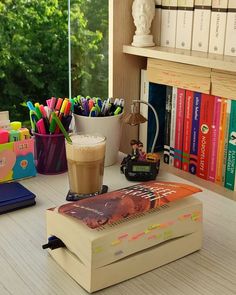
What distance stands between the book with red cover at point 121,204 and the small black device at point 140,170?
0.28 m

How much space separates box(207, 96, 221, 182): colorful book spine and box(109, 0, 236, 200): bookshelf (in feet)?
0.12

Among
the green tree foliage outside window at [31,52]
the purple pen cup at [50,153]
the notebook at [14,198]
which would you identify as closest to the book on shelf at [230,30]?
the purple pen cup at [50,153]

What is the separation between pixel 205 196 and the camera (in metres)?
1.16

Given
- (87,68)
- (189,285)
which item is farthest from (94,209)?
(87,68)

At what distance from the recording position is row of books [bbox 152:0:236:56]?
1.29m

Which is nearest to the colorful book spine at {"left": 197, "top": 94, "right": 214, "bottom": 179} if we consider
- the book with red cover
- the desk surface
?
the desk surface

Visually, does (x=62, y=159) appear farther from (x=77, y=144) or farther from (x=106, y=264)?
(x=106, y=264)

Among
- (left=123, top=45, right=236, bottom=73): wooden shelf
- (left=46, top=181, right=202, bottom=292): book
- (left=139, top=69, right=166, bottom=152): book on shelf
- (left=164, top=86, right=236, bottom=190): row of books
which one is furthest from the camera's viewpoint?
(left=139, top=69, right=166, bottom=152): book on shelf

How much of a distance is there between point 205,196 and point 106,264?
44 centimetres

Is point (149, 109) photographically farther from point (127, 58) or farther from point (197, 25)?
point (197, 25)

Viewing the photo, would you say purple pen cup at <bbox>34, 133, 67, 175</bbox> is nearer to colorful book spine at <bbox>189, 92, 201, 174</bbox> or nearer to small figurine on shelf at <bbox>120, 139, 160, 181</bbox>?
small figurine on shelf at <bbox>120, 139, 160, 181</bbox>

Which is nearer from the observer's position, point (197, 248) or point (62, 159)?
point (197, 248)

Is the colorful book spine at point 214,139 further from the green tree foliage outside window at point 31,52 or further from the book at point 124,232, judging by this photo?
the green tree foliage outside window at point 31,52

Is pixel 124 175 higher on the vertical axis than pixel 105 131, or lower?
lower
